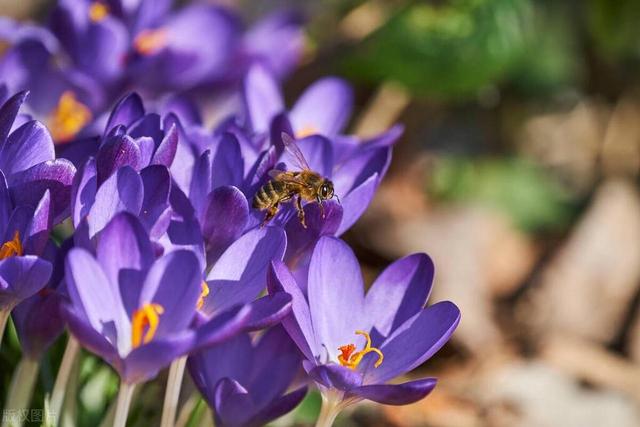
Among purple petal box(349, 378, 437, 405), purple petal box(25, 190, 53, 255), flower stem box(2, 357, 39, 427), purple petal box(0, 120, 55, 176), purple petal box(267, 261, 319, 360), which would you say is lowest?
flower stem box(2, 357, 39, 427)

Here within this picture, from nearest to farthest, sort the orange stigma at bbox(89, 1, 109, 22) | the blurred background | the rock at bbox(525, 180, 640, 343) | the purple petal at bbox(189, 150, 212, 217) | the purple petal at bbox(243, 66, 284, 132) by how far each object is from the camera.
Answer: the purple petal at bbox(189, 150, 212, 217)
the purple petal at bbox(243, 66, 284, 132)
the orange stigma at bbox(89, 1, 109, 22)
the blurred background
the rock at bbox(525, 180, 640, 343)

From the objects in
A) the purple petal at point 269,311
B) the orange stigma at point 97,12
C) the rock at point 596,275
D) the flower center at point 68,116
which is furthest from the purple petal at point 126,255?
the rock at point 596,275

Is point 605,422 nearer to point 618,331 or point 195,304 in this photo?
point 618,331

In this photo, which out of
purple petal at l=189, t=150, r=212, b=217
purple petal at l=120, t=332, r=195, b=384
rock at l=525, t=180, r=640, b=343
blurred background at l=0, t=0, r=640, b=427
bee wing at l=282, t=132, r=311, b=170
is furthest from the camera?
rock at l=525, t=180, r=640, b=343

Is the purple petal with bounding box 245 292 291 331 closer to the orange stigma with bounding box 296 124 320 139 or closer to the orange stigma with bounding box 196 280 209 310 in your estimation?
→ the orange stigma with bounding box 196 280 209 310

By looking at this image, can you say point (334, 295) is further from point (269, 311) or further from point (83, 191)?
point (83, 191)

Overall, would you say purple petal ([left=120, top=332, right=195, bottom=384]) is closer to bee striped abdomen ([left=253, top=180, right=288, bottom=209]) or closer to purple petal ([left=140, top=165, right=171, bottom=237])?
purple petal ([left=140, top=165, right=171, bottom=237])

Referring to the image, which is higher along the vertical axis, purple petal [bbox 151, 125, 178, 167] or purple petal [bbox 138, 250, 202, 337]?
purple petal [bbox 151, 125, 178, 167]

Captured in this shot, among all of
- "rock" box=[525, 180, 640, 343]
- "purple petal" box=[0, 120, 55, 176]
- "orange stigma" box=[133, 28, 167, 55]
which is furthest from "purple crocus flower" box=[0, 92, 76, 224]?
"rock" box=[525, 180, 640, 343]

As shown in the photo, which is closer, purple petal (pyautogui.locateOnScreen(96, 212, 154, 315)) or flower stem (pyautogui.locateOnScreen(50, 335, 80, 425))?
purple petal (pyautogui.locateOnScreen(96, 212, 154, 315))
